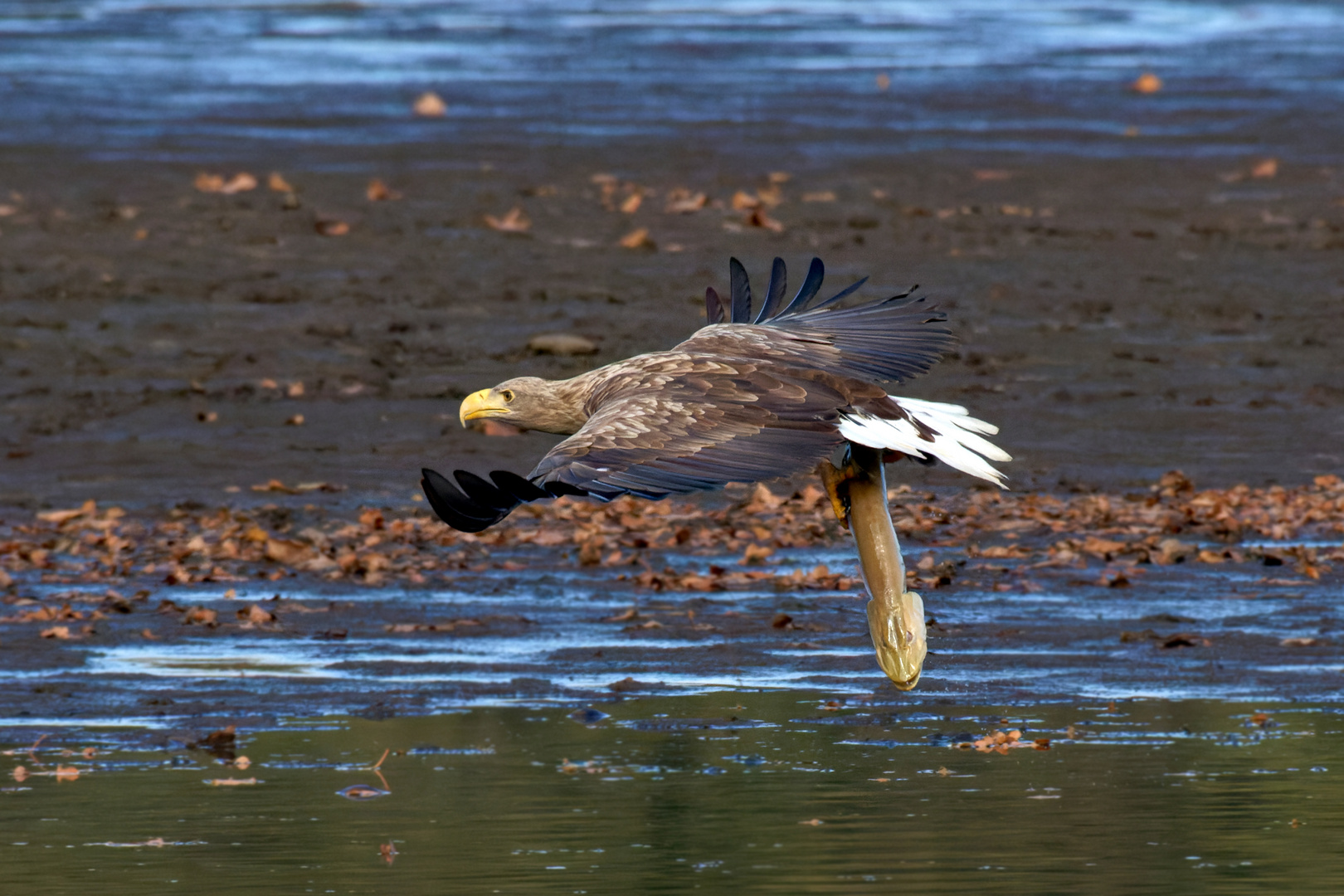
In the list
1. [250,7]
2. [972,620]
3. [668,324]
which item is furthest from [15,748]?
[250,7]

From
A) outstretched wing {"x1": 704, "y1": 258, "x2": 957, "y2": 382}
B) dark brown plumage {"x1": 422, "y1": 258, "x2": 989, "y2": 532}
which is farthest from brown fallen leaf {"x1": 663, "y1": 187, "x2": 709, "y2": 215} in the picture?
dark brown plumage {"x1": 422, "y1": 258, "x2": 989, "y2": 532}

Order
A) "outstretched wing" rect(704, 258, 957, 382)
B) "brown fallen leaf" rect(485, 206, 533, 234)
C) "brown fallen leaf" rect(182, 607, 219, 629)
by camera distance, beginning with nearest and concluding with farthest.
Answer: "outstretched wing" rect(704, 258, 957, 382) → "brown fallen leaf" rect(182, 607, 219, 629) → "brown fallen leaf" rect(485, 206, 533, 234)

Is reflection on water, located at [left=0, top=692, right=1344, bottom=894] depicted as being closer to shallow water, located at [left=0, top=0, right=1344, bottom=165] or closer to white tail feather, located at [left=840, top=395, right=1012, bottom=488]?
white tail feather, located at [left=840, top=395, right=1012, bottom=488]

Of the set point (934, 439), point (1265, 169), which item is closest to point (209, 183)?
point (1265, 169)

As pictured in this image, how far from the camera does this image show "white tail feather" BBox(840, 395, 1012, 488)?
6.84m

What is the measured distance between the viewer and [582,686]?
1065 centimetres

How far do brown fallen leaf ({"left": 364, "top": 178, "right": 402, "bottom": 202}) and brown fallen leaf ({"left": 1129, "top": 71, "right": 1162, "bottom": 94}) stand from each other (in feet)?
35.1

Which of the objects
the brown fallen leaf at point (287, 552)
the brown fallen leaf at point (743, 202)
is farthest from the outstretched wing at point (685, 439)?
the brown fallen leaf at point (743, 202)

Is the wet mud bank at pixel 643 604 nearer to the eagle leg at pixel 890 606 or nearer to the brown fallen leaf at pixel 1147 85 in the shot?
the eagle leg at pixel 890 606

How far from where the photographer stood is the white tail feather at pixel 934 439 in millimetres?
6844

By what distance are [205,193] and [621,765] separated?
47.0ft

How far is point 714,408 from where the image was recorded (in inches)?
289

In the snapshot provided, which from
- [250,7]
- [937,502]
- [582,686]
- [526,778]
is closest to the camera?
[526,778]

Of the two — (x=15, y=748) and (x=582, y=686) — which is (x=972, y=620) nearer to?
(x=582, y=686)
